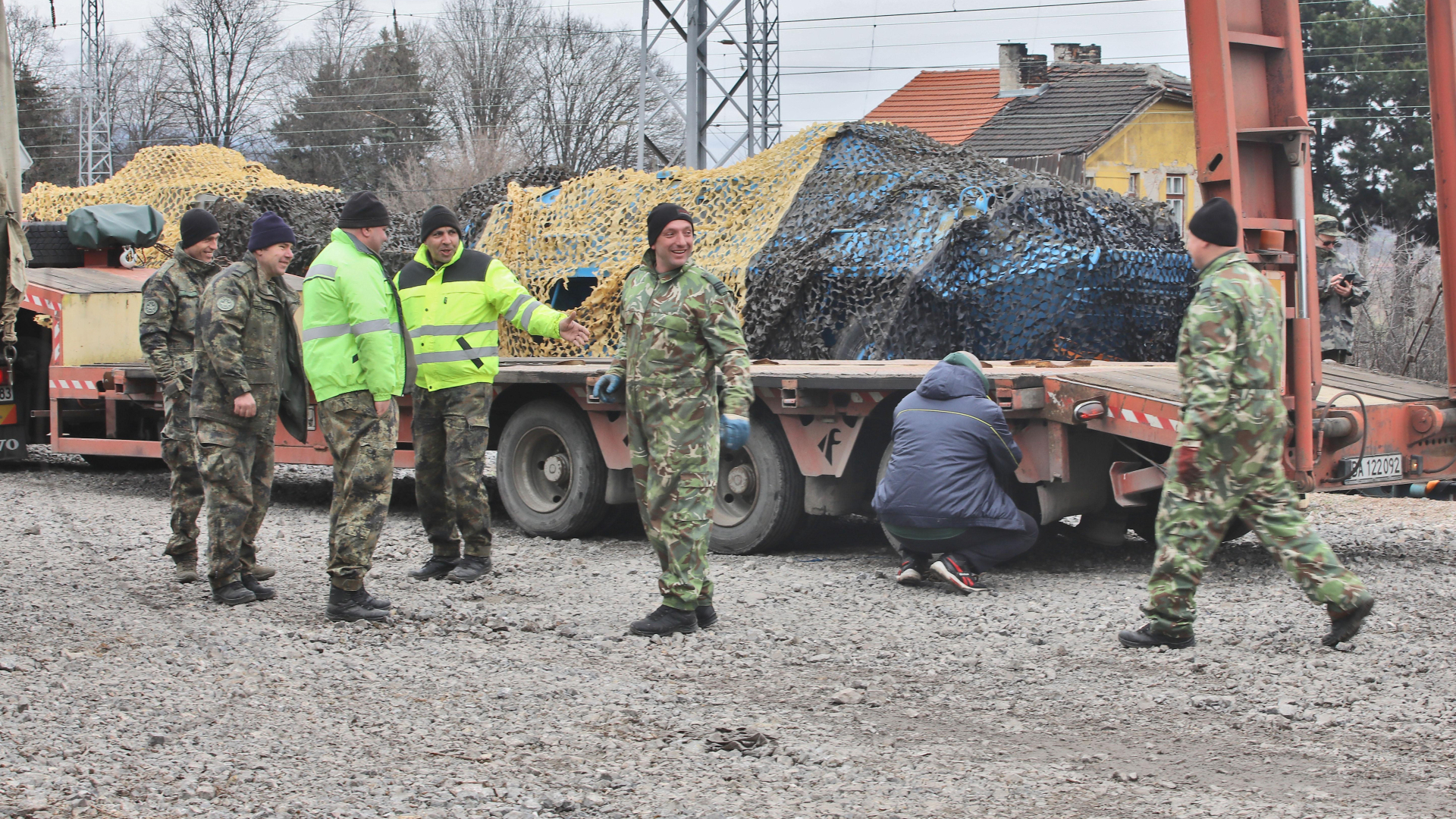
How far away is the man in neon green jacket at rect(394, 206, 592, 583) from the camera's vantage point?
7.14 metres

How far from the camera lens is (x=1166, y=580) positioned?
544 centimetres

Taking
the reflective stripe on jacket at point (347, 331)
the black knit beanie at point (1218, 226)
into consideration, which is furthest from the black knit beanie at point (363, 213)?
the black knit beanie at point (1218, 226)

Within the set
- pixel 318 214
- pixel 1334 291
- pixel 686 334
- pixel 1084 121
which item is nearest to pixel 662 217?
pixel 686 334

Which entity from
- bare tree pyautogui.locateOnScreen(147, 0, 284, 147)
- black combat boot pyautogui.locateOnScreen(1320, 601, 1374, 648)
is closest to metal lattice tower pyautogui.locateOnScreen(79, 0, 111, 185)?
bare tree pyautogui.locateOnScreen(147, 0, 284, 147)

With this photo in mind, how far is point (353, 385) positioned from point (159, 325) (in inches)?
77.4

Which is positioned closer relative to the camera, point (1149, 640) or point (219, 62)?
point (1149, 640)

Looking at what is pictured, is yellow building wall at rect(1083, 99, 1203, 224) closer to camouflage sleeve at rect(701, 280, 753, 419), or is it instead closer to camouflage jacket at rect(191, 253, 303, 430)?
camouflage jacket at rect(191, 253, 303, 430)

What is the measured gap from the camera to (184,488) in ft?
23.6

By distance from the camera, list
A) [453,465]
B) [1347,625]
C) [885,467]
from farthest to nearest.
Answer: [885,467] → [453,465] → [1347,625]

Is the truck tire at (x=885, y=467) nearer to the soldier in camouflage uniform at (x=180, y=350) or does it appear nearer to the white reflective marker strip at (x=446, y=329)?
the white reflective marker strip at (x=446, y=329)

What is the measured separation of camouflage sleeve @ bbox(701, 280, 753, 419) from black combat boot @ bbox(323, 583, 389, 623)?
1.78 metres

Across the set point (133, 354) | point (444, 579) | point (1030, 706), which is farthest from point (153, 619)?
point (133, 354)

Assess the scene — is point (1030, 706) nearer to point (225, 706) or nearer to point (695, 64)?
point (225, 706)

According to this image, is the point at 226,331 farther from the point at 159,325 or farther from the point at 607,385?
the point at 607,385
